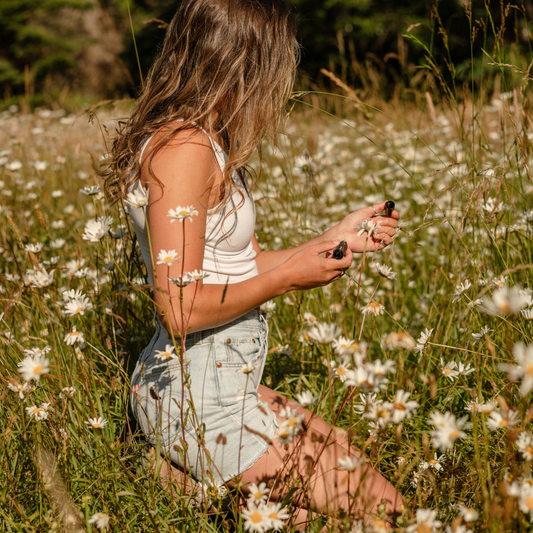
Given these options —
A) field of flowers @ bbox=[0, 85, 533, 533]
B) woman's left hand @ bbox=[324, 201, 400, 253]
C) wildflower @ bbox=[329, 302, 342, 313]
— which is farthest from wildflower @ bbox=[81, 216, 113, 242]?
wildflower @ bbox=[329, 302, 342, 313]

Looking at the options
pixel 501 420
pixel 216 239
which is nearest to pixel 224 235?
pixel 216 239

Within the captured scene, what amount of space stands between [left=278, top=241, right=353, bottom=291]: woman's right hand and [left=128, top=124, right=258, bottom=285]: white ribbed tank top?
200 mm

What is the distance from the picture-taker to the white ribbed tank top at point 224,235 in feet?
4.36

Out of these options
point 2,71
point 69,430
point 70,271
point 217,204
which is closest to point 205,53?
point 217,204

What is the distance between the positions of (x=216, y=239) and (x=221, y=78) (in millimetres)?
436

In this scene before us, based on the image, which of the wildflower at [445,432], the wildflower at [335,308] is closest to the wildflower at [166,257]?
the wildflower at [445,432]

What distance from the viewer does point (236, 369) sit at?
1.35 metres

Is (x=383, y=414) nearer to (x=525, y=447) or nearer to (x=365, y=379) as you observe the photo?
(x=365, y=379)

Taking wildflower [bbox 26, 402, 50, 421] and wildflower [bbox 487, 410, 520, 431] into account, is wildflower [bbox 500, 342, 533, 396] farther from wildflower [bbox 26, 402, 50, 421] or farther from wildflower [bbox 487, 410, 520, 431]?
wildflower [bbox 26, 402, 50, 421]

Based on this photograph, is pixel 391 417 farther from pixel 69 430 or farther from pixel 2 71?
pixel 2 71

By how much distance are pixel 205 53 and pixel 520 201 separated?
2.05 metres

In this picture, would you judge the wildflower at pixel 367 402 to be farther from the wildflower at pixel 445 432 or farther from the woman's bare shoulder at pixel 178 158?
the woman's bare shoulder at pixel 178 158

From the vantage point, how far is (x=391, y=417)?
2.89ft

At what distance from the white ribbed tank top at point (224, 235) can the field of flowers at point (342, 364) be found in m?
0.22
